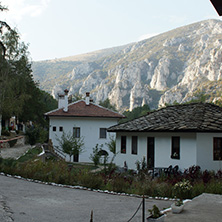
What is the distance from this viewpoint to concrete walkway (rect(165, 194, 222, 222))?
6547mm

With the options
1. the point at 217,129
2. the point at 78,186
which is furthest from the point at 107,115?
the point at 78,186

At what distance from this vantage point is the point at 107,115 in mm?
40219

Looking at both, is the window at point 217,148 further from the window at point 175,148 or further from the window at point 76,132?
the window at point 76,132

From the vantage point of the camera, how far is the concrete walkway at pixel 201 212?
6.55 metres

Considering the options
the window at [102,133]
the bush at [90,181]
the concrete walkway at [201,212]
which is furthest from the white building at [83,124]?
the concrete walkway at [201,212]

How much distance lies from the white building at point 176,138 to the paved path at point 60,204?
7.94 meters

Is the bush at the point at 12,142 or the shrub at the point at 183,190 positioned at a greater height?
the bush at the point at 12,142

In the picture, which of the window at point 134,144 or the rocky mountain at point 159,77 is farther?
the rocky mountain at point 159,77

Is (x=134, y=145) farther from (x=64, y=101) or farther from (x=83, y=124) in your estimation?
(x=64, y=101)

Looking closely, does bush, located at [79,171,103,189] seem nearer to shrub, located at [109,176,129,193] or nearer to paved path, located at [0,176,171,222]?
shrub, located at [109,176,129,193]

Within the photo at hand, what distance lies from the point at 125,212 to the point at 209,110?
14.7m

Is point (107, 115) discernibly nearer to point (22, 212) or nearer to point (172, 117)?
point (172, 117)

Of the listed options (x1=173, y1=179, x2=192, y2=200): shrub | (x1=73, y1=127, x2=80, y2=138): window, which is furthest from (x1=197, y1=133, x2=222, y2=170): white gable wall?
(x1=73, y1=127, x2=80, y2=138): window

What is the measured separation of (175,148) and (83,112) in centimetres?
2306
